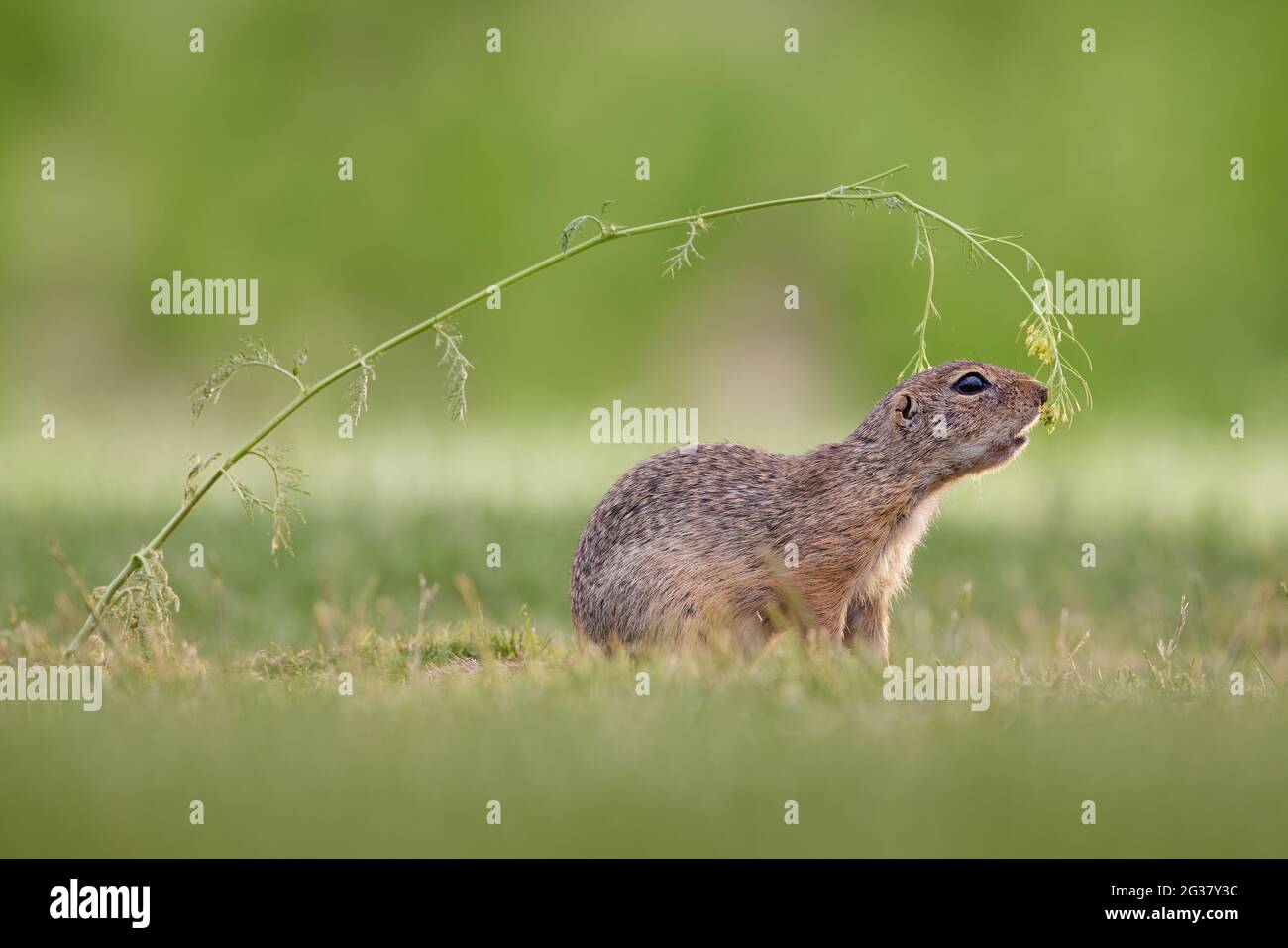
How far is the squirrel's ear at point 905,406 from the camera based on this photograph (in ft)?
25.0

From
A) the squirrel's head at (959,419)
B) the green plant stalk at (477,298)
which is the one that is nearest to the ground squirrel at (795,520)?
the squirrel's head at (959,419)

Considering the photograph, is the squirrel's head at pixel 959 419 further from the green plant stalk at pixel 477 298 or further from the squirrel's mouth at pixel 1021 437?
the green plant stalk at pixel 477 298

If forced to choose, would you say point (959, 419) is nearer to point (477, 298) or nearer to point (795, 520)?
point (795, 520)

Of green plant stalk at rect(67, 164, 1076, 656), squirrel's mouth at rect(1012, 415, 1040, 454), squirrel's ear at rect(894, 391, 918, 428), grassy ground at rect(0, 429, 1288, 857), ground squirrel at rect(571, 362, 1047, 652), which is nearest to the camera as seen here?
grassy ground at rect(0, 429, 1288, 857)

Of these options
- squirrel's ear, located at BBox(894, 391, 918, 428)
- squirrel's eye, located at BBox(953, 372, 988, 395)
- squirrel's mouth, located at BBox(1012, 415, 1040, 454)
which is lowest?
squirrel's mouth, located at BBox(1012, 415, 1040, 454)

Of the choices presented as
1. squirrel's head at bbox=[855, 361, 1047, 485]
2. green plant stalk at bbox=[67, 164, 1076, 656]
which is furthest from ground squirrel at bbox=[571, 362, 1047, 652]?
green plant stalk at bbox=[67, 164, 1076, 656]

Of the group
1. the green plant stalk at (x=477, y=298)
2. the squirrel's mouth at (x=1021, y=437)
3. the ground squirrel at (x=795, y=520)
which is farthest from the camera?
the squirrel's mouth at (x=1021, y=437)

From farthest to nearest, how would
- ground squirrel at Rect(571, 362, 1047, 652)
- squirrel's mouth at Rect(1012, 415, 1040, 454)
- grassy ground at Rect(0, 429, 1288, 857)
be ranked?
squirrel's mouth at Rect(1012, 415, 1040, 454), ground squirrel at Rect(571, 362, 1047, 652), grassy ground at Rect(0, 429, 1288, 857)

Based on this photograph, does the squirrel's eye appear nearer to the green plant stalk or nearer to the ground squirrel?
the ground squirrel

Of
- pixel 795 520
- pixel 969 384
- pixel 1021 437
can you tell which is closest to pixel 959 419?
pixel 969 384

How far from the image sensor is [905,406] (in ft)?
25.1

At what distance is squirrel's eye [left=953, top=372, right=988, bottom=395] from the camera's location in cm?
764

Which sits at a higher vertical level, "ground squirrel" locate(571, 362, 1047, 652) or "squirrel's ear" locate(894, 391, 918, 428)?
"squirrel's ear" locate(894, 391, 918, 428)

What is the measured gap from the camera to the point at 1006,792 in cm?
454
